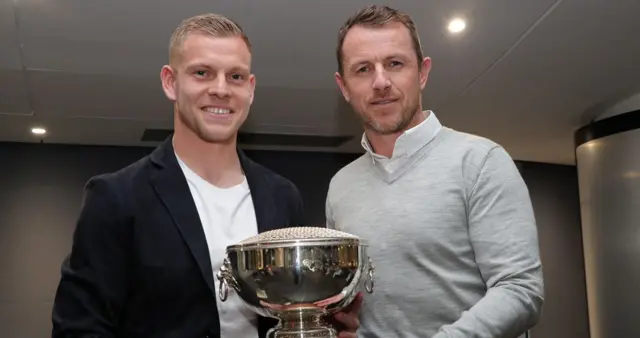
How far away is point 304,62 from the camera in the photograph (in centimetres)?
364

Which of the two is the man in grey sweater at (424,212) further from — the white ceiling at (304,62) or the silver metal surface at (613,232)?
the silver metal surface at (613,232)

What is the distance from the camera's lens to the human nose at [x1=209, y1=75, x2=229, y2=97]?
129cm

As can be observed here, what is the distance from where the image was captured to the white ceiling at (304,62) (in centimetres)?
304

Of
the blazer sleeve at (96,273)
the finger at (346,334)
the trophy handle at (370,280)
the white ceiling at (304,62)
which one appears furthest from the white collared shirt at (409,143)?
the white ceiling at (304,62)

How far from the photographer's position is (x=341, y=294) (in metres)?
1.12

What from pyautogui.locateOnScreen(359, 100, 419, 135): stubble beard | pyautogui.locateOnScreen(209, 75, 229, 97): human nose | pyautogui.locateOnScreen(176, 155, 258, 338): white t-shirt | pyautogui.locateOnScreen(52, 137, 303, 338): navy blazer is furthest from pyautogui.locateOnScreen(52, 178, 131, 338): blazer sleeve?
pyautogui.locateOnScreen(359, 100, 419, 135): stubble beard

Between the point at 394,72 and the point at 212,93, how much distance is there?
38 cm

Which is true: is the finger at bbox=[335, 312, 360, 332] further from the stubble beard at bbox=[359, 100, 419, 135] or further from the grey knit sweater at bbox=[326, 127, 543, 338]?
the stubble beard at bbox=[359, 100, 419, 135]

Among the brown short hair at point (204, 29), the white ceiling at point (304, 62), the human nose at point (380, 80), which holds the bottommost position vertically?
the human nose at point (380, 80)

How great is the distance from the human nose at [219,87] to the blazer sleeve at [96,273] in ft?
0.92

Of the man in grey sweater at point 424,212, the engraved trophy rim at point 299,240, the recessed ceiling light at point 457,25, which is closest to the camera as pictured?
the engraved trophy rim at point 299,240

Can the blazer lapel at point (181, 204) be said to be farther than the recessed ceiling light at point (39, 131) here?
No

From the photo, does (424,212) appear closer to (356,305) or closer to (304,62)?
(356,305)

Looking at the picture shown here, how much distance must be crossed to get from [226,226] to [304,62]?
240cm
